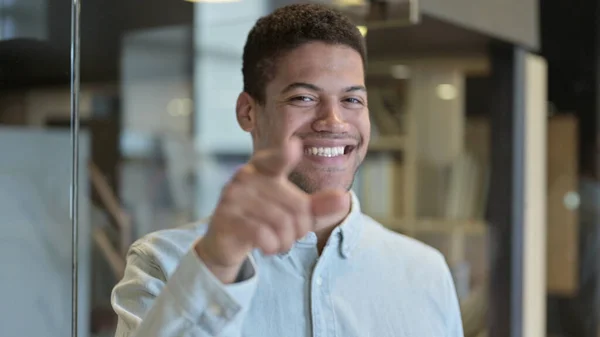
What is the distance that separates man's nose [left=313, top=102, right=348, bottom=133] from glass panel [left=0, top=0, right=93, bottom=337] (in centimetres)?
39

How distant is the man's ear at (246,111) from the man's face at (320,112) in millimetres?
49

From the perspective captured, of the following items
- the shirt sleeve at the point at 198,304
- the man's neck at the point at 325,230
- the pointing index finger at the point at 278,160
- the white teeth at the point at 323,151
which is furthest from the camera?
the man's neck at the point at 325,230

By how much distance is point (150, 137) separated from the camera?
3555 mm

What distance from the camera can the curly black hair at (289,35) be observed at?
1.03 m

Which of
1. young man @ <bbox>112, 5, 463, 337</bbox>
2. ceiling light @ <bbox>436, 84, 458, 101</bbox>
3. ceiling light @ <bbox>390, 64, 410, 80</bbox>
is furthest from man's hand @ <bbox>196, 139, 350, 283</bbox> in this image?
ceiling light @ <bbox>436, 84, 458, 101</bbox>

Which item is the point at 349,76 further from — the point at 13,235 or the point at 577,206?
the point at 577,206

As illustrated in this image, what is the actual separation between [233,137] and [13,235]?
2.24 m

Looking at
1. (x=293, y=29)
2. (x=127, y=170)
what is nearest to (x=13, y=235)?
(x=293, y=29)

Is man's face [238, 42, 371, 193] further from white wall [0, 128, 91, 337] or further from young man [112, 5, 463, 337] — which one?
white wall [0, 128, 91, 337]

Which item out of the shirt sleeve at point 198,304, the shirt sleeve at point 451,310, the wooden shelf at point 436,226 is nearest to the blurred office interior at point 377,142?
the wooden shelf at point 436,226

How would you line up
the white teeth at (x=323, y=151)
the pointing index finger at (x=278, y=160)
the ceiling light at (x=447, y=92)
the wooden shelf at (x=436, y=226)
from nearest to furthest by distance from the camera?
the pointing index finger at (x=278, y=160) < the white teeth at (x=323, y=151) < the wooden shelf at (x=436, y=226) < the ceiling light at (x=447, y=92)

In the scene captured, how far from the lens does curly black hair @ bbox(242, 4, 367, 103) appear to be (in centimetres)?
103

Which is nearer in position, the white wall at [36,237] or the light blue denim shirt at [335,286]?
the light blue denim shirt at [335,286]

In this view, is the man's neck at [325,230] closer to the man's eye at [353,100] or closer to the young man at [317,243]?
the young man at [317,243]
